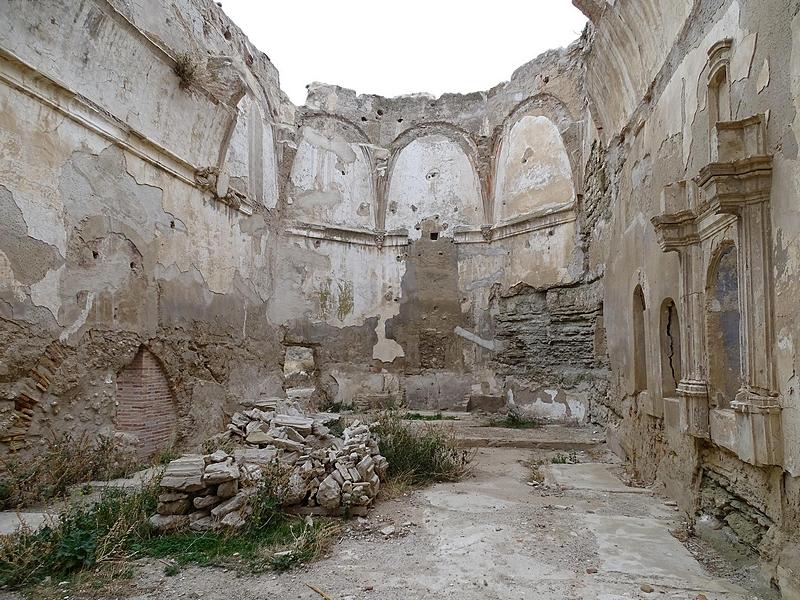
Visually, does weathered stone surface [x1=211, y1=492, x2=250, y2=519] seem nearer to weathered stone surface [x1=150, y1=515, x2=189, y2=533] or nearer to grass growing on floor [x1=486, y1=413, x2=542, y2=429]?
weathered stone surface [x1=150, y1=515, x2=189, y2=533]

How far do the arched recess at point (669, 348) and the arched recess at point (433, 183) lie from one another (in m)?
8.75

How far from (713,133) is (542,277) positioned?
786 centimetres

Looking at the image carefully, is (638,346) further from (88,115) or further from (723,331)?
(88,115)

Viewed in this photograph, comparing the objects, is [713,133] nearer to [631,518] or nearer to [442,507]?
[631,518]

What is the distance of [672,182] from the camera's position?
5.12 metres

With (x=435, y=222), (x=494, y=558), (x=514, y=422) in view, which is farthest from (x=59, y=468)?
(x=435, y=222)

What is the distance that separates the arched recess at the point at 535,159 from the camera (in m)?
11.6

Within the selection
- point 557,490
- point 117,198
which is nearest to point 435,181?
point 117,198

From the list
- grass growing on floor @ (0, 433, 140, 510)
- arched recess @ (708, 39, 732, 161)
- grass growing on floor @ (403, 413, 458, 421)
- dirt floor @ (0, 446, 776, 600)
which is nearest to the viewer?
dirt floor @ (0, 446, 776, 600)

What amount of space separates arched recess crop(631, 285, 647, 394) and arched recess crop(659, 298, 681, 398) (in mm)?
1170

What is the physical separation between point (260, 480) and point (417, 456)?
2.18 metres

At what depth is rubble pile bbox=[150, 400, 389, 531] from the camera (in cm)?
454

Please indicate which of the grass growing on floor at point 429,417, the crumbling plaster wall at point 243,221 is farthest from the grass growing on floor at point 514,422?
the grass growing on floor at point 429,417

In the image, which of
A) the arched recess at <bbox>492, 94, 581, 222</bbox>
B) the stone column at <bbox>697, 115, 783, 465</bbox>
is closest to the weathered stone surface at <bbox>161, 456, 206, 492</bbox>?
the stone column at <bbox>697, 115, 783, 465</bbox>
